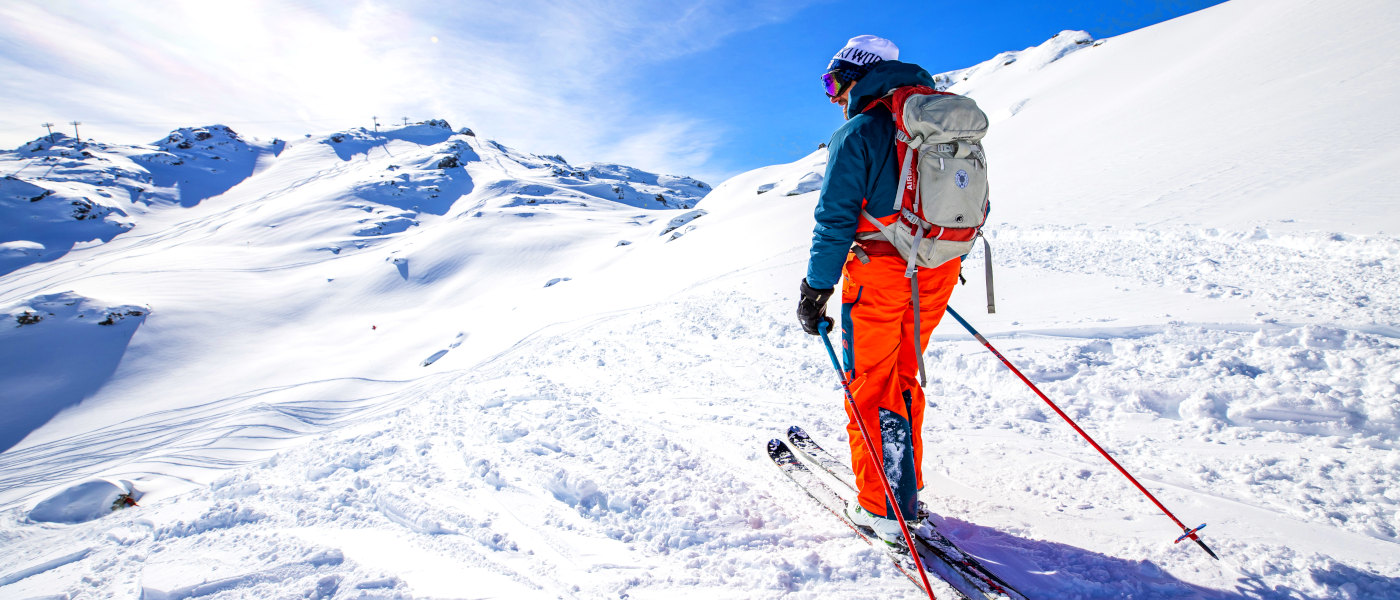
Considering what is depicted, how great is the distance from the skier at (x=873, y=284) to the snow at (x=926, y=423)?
1.48 feet

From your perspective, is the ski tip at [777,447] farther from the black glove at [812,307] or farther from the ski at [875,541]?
the black glove at [812,307]

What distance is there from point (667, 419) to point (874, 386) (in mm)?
2223

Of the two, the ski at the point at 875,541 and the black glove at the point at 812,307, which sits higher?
the black glove at the point at 812,307

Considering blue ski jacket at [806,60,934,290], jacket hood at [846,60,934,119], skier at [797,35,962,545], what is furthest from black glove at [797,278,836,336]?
jacket hood at [846,60,934,119]

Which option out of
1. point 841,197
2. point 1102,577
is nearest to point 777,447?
point 1102,577

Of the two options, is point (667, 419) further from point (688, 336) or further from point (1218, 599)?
point (1218, 599)

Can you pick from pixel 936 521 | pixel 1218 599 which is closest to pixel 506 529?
pixel 936 521

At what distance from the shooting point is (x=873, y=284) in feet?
7.59

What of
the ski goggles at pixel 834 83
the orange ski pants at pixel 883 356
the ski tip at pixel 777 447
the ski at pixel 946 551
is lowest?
the ski at pixel 946 551

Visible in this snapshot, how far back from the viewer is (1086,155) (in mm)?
13945

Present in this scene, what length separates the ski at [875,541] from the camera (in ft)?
6.97

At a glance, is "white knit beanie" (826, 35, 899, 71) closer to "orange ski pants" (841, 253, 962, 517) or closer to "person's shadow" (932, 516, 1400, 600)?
"orange ski pants" (841, 253, 962, 517)

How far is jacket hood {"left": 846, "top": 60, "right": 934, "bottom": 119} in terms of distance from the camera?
228cm

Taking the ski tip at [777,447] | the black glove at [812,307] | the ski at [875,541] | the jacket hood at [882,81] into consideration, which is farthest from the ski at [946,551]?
the jacket hood at [882,81]
